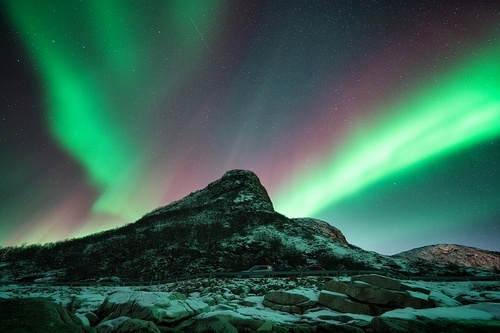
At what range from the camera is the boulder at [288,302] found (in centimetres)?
1122

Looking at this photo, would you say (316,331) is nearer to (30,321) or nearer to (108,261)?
(30,321)

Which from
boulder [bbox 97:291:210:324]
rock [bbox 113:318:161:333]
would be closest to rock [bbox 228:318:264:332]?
boulder [bbox 97:291:210:324]

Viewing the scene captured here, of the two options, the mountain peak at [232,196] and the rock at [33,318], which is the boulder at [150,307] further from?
the mountain peak at [232,196]

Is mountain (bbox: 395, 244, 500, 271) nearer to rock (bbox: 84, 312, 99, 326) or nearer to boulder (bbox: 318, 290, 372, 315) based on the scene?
boulder (bbox: 318, 290, 372, 315)

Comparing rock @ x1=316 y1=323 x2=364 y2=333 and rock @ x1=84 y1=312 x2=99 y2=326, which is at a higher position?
rock @ x1=316 y1=323 x2=364 y2=333

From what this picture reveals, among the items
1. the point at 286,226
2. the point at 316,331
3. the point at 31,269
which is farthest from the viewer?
the point at 286,226

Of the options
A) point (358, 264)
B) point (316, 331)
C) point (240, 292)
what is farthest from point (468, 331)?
point (358, 264)

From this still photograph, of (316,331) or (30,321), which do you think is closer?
(30,321)

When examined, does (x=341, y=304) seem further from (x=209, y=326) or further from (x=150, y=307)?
(x=150, y=307)

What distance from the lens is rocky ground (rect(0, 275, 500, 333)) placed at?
6223 mm

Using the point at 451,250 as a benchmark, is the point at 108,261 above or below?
below

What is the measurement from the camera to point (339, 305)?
10.8 metres

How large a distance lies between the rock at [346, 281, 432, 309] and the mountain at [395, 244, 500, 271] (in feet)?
404

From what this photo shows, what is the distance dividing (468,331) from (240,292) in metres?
10.7
